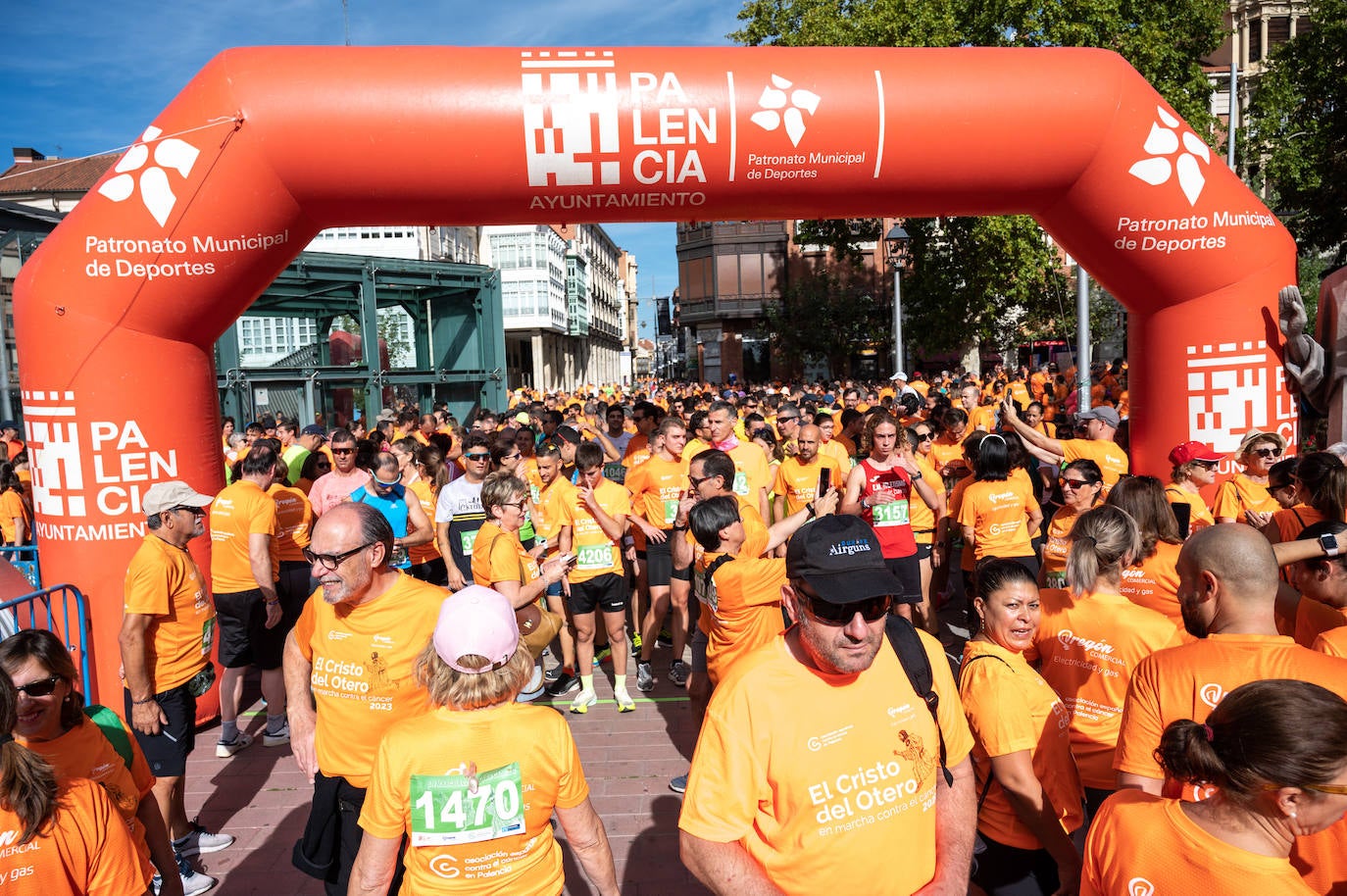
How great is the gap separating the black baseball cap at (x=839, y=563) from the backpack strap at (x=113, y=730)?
2336 mm

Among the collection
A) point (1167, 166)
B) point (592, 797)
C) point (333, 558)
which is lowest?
point (592, 797)

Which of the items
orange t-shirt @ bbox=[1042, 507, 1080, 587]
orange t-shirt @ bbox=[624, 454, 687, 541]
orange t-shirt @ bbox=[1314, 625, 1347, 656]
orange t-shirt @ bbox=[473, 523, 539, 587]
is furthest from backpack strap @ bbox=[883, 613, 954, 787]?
orange t-shirt @ bbox=[624, 454, 687, 541]

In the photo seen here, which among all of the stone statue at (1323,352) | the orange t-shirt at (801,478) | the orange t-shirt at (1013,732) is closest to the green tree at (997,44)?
the stone statue at (1323,352)

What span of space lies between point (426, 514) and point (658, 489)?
2.04m

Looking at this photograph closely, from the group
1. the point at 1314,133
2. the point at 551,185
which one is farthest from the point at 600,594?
the point at 1314,133

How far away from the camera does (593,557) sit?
6.04m

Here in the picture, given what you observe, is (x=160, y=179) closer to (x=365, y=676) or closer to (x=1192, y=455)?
(x=365, y=676)

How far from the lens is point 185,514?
13.8 feet

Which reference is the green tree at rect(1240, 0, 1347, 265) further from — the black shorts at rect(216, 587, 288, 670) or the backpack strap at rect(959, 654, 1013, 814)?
the black shorts at rect(216, 587, 288, 670)

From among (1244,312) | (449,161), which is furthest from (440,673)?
(1244,312)

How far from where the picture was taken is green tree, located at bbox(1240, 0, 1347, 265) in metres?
15.3

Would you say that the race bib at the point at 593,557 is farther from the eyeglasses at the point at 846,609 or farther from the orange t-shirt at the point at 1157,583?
the eyeglasses at the point at 846,609

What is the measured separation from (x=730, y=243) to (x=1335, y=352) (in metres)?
39.5

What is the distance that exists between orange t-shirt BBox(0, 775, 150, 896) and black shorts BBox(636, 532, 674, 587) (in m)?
4.43
